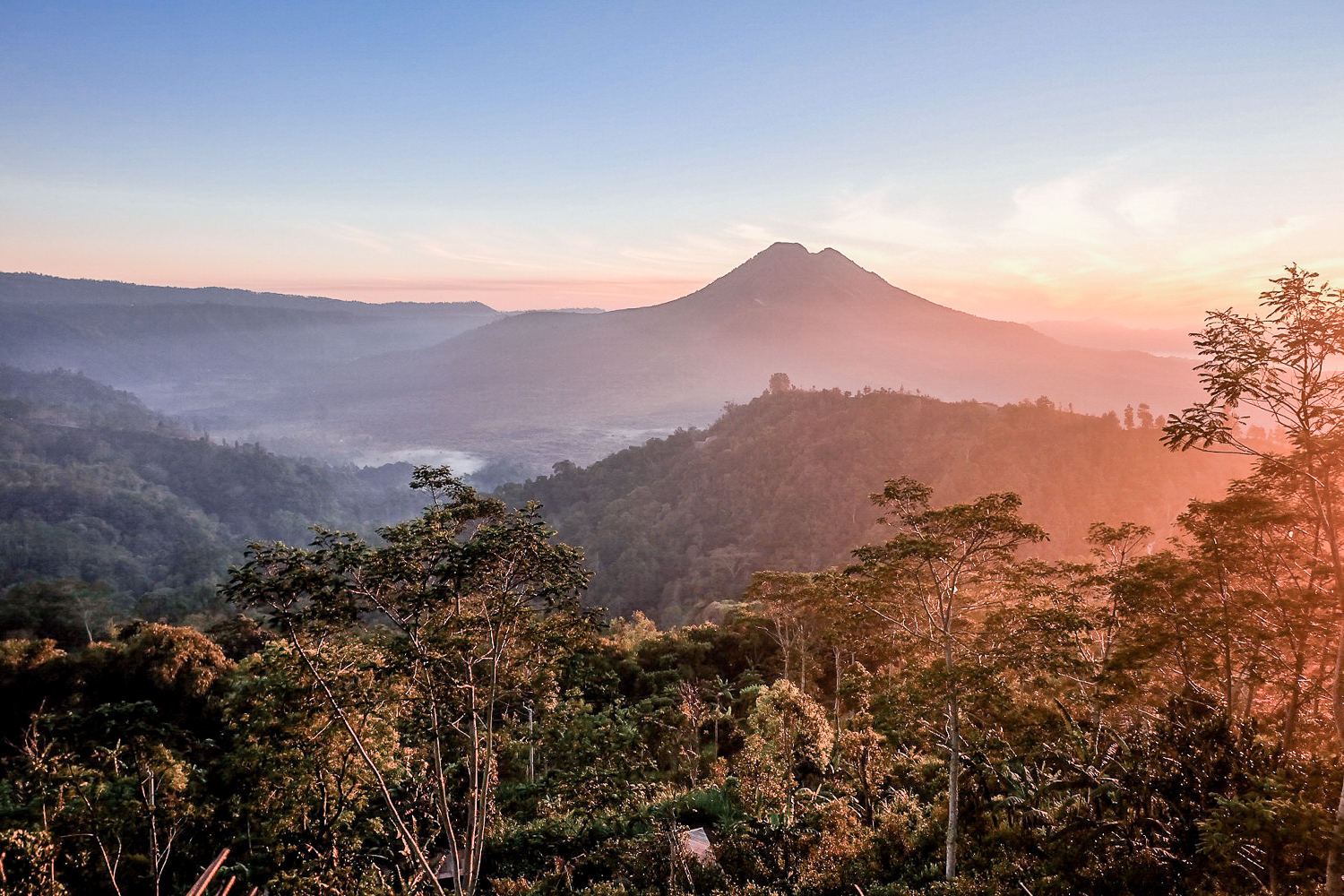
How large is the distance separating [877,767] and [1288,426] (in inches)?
417

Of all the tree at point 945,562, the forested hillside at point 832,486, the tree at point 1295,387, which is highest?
the tree at point 1295,387

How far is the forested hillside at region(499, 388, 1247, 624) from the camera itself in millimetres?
68750

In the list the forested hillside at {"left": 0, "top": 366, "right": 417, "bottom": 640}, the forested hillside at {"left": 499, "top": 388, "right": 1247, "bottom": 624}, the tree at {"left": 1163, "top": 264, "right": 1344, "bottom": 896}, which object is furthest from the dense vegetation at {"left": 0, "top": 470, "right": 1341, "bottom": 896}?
the forested hillside at {"left": 499, "top": 388, "right": 1247, "bottom": 624}

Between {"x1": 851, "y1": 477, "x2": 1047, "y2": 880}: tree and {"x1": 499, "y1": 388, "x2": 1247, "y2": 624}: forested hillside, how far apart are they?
138ft

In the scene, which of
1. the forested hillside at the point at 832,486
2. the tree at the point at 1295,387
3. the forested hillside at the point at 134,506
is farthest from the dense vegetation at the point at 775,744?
the forested hillside at the point at 832,486

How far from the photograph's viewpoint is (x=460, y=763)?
14.7 metres

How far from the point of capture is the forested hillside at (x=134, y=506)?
53.0 meters

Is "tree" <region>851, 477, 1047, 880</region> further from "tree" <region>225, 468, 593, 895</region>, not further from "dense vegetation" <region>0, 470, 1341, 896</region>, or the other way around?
"tree" <region>225, 468, 593, 895</region>

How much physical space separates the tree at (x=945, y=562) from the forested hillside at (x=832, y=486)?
4218 centimetres

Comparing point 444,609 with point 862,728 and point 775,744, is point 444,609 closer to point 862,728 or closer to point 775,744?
point 775,744

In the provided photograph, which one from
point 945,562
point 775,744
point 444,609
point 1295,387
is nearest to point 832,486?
point 775,744

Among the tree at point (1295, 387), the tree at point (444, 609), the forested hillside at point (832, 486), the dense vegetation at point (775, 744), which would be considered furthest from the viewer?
the forested hillside at point (832, 486)

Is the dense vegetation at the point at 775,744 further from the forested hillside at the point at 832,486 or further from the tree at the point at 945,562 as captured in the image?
the forested hillside at the point at 832,486

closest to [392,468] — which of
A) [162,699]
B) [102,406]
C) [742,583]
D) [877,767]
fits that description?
[102,406]
